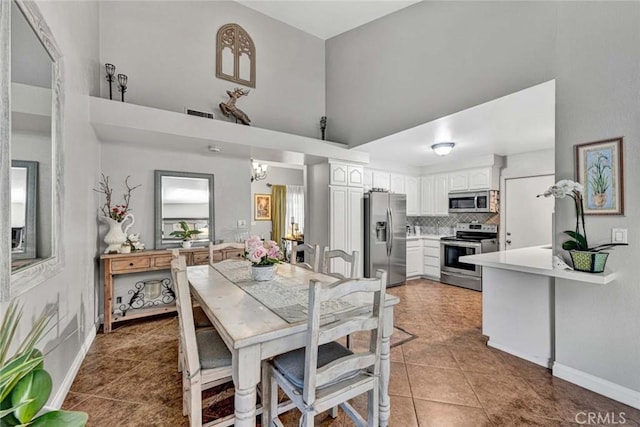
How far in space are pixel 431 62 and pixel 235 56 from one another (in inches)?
106

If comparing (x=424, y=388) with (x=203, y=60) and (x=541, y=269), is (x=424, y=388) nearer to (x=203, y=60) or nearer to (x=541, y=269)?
(x=541, y=269)

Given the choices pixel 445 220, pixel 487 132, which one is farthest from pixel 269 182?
pixel 487 132

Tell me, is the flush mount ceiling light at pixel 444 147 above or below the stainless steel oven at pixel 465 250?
above

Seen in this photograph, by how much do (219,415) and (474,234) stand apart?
4993mm

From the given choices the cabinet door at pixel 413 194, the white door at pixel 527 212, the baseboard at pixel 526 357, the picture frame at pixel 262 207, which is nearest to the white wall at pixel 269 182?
the picture frame at pixel 262 207

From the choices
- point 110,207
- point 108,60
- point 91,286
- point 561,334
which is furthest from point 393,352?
point 108,60

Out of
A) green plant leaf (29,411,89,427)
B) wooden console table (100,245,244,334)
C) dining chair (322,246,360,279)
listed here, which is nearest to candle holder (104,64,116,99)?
wooden console table (100,245,244,334)

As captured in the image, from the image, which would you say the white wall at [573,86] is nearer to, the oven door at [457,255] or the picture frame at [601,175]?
the picture frame at [601,175]

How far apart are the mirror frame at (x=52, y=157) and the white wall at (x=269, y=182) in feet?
18.2

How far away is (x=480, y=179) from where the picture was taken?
492 centimetres

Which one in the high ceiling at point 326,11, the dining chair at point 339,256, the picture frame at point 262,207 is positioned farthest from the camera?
the picture frame at point 262,207

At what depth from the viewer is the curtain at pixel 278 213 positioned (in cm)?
752

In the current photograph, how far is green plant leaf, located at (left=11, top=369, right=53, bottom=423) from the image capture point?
701mm

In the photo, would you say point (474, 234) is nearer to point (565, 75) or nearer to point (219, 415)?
point (565, 75)
